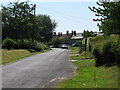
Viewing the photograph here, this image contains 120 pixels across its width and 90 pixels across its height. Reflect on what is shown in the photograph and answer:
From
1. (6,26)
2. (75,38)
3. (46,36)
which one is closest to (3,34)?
(6,26)

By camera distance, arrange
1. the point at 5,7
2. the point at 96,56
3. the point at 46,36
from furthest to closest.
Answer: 1. the point at 46,36
2. the point at 5,7
3. the point at 96,56

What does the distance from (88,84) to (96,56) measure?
722 cm

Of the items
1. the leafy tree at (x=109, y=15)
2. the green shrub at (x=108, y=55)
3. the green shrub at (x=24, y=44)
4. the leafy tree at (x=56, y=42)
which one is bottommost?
the leafy tree at (x=56, y=42)

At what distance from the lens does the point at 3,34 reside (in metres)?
59.5

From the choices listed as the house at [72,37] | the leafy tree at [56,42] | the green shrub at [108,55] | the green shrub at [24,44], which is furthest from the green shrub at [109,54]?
the house at [72,37]

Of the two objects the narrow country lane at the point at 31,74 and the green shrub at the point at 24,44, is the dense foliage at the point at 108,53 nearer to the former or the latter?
the narrow country lane at the point at 31,74

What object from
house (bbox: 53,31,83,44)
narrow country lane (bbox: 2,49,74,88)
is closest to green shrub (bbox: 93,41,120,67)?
narrow country lane (bbox: 2,49,74,88)

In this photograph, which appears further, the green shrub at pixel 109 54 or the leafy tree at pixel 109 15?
the green shrub at pixel 109 54

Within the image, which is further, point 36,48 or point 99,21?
point 36,48

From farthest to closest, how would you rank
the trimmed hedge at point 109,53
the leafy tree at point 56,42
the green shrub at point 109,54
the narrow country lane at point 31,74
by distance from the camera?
the leafy tree at point 56,42 < the green shrub at point 109,54 < the trimmed hedge at point 109,53 < the narrow country lane at point 31,74

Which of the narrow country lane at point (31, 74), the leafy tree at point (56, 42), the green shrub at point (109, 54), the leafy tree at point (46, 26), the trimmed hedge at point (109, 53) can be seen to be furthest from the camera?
the leafy tree at point (56, 42)

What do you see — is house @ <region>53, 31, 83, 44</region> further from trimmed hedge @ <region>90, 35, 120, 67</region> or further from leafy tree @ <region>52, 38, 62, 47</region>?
trimmed hedge @ <region>90, 35, 120, 67</region>

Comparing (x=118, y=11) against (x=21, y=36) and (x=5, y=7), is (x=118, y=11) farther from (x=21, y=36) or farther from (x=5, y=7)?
(x=5, y=7)

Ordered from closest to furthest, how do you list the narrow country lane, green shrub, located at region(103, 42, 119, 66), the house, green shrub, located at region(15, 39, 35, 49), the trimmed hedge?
the narrow country lane < the trimmed hedge < green shrub, located at region(103, 42, 119, 66) < green shrub, located at region(15, 39, 35, 49) < the house
